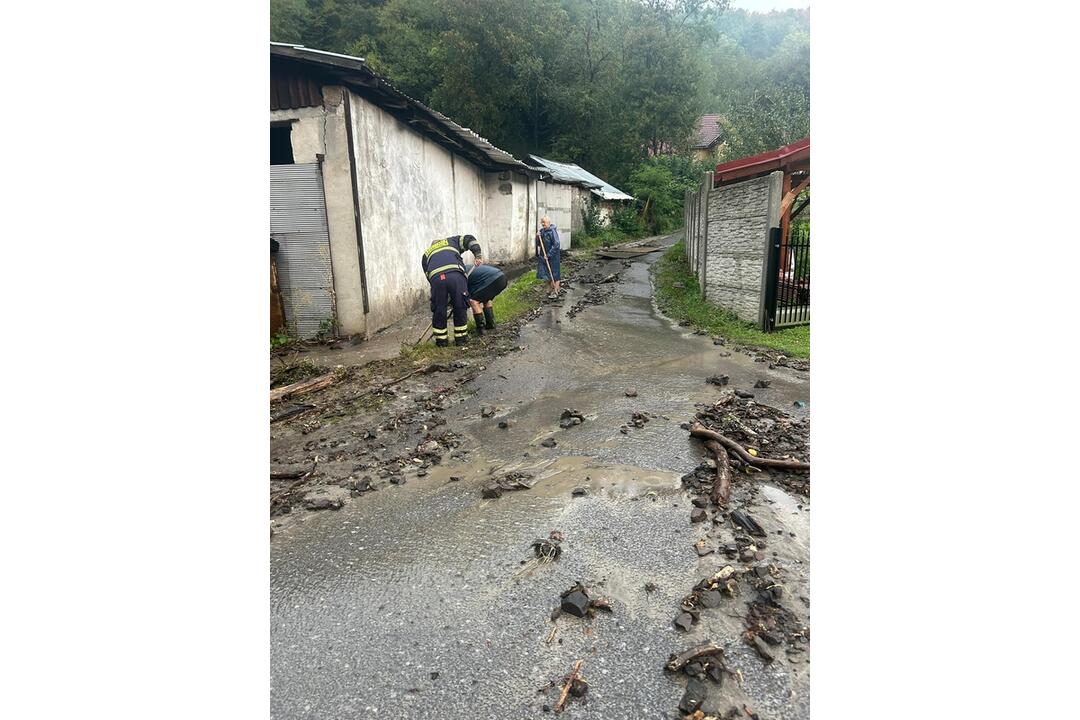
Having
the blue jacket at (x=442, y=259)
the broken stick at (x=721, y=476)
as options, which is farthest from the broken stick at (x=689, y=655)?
the blue jacket at (x=442, y=259)

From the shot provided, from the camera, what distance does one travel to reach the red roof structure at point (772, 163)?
25.3ft

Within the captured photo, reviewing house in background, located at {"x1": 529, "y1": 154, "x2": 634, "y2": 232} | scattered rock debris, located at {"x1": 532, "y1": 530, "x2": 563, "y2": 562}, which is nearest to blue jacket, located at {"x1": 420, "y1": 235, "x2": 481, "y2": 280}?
scattered rock debris, located at {"x1": 532, "y1": 530, "x2": 563, "y2": 562}

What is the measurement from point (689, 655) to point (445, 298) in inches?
238

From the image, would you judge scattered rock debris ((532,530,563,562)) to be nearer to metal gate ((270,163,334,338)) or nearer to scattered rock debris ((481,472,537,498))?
scattered rock debris ((481,472,537,498))

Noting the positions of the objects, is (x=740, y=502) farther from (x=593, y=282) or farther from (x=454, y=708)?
(x=593, y=282)

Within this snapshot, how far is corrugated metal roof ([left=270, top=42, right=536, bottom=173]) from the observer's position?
7.24 metres

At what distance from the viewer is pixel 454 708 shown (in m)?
2.05

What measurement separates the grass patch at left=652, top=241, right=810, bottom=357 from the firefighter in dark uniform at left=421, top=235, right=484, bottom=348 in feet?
13.0

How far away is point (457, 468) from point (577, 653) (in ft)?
6.74

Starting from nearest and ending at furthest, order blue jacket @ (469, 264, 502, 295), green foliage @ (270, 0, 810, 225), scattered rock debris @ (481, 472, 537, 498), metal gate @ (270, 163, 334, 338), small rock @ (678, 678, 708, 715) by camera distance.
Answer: small rock @ (678, 678, 708, 715) → scattered rock debris @ (481, 472, 537, 498) → metal gate @ (270, 163, 334, 338) → blue jacket @ (469, 264, 502, 295) → green foliage @ (270, 0, 810, 225)

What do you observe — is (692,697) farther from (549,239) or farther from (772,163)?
(549,239)

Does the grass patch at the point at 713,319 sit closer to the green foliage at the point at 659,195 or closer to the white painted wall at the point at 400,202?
the white painted wall at the point at 400,202

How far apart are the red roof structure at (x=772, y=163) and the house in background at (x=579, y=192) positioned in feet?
38.3

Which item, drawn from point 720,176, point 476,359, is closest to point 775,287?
point 720,176
